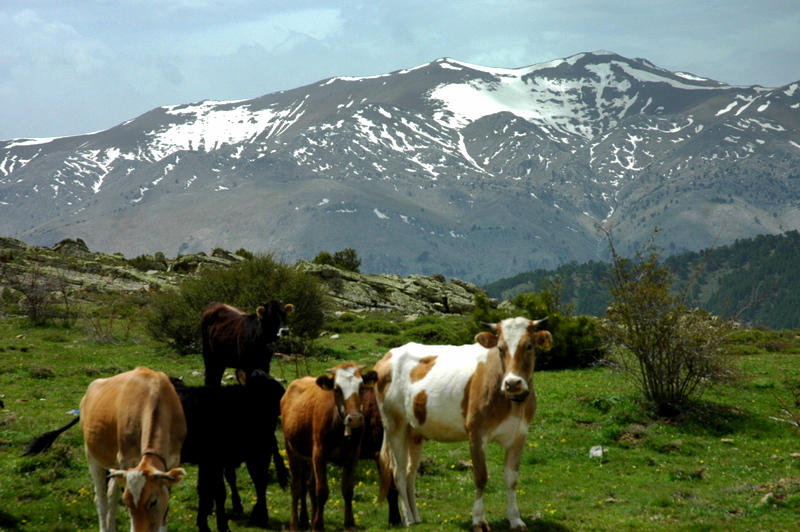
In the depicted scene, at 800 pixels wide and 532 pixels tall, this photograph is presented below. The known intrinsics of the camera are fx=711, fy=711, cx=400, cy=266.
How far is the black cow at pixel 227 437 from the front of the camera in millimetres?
10953

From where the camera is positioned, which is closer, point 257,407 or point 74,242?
point 257,407

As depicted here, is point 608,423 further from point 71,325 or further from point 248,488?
point 71,325

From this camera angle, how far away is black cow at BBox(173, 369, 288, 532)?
11.0 m

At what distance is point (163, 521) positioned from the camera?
8.88 metres

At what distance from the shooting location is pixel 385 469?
12.3m

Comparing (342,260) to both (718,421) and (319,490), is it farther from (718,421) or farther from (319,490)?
(319,490)

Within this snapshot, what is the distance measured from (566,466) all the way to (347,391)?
25.5 feet

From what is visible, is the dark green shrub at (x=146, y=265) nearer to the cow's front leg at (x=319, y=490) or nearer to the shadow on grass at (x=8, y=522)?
the shadow on grass at (x=8, y=522)

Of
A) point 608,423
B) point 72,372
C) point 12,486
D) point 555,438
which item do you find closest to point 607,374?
point 608,423

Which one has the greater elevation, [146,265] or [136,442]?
[136,442]

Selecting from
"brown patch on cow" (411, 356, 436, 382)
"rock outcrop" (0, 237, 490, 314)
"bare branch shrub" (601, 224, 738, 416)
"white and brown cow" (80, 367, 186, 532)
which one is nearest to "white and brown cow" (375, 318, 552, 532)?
"brown patch on cow" (411, 356, 436, 382)

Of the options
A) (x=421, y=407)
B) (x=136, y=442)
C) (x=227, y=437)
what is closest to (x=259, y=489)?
(x=227, y=437)

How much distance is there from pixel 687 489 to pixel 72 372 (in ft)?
61.3

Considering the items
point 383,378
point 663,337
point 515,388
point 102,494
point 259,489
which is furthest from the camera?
point 663,337
